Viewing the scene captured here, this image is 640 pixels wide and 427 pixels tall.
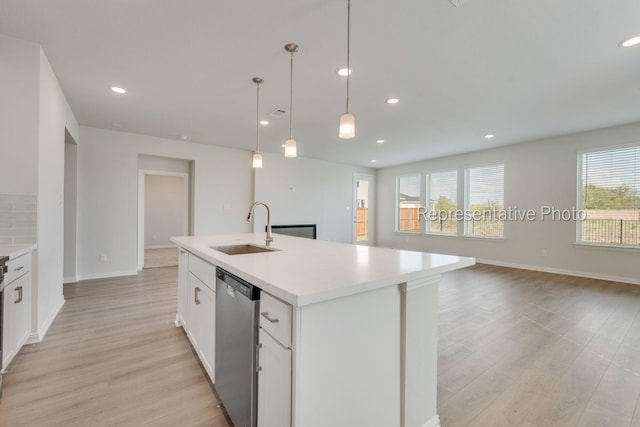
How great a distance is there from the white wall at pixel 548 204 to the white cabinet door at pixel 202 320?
6158 mm

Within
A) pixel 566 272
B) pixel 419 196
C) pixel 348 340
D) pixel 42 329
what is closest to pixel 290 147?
pixel 348 340

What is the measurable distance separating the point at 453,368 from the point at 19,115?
13.3ft

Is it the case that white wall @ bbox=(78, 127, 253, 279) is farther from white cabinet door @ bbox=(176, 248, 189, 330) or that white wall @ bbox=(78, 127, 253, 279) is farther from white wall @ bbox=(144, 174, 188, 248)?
white wall @ bbox=(144, 174, 188, 248)

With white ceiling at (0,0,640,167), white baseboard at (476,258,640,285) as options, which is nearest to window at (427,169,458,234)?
white baseboard at (476,258,640,285)

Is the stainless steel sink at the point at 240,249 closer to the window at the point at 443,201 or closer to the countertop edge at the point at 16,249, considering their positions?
the countertop edge at the point at 16,249

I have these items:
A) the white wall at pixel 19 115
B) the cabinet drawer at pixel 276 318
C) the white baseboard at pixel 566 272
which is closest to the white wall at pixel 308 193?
the white baseboard at pixel 566 272

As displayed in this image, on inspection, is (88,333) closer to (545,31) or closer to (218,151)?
(218,151)

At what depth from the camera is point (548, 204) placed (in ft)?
17.4

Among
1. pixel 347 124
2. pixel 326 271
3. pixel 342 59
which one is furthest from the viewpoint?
pixel 342 59

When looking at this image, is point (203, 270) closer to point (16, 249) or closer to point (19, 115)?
point (16, 249)

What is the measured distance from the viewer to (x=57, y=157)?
119 inches

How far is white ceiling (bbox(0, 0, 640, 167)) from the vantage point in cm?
195

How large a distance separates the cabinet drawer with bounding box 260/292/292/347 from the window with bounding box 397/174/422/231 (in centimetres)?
717

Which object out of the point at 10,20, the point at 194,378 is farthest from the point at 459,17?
the point at 10,20
